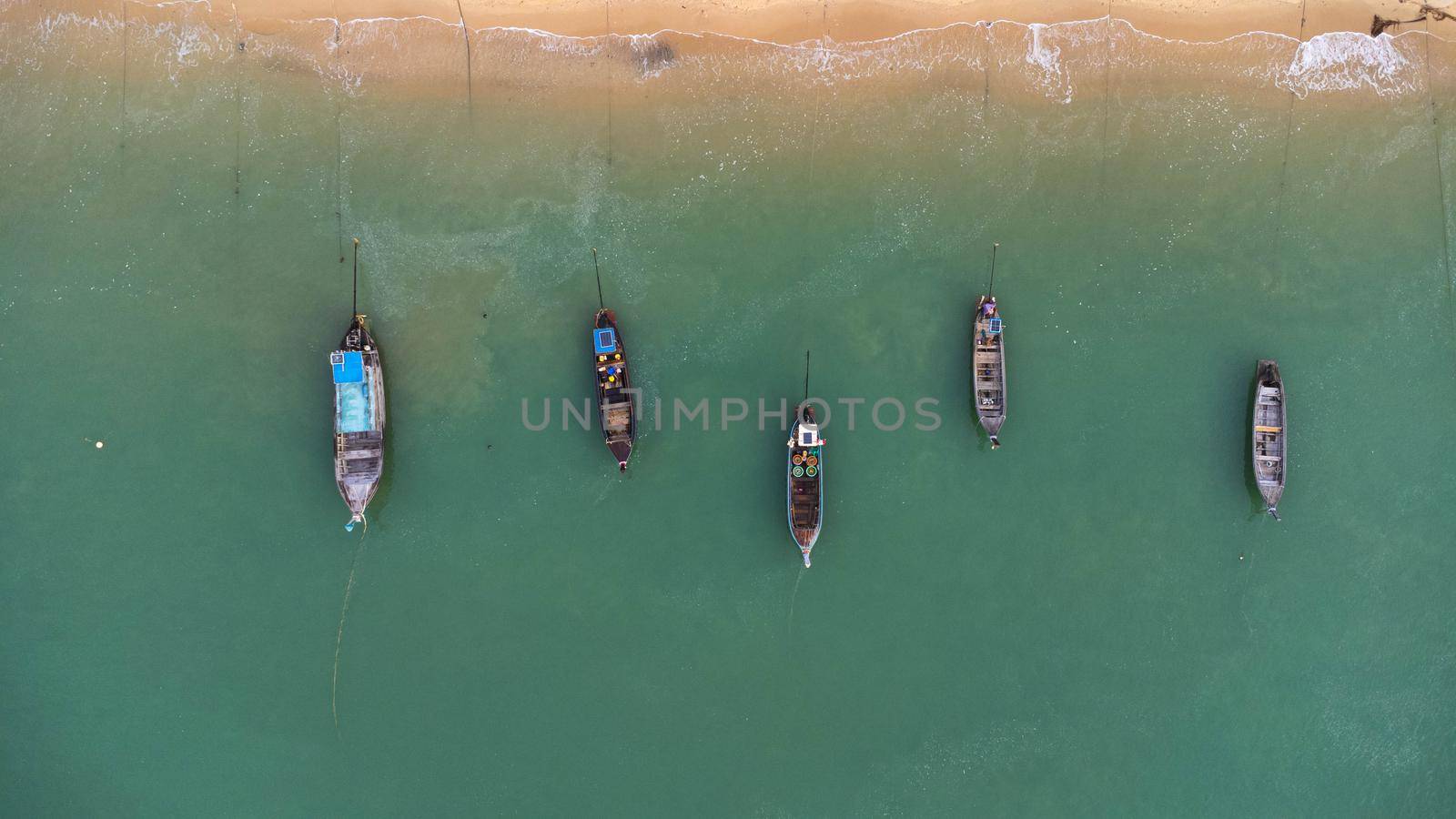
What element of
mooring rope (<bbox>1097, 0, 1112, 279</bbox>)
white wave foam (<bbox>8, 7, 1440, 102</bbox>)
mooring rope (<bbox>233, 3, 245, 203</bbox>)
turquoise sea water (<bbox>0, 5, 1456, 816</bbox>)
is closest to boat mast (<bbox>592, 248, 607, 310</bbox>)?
turquoise sea water (<bbox>0, 5, 1456, 816</bbox>)

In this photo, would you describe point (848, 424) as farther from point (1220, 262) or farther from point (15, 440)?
point (15, 440)

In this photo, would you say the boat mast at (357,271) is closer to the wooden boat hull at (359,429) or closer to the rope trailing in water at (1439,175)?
the wooden boat hull at (359,429)

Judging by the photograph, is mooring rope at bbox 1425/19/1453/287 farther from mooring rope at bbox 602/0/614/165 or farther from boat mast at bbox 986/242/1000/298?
mooring rope at bbox 602/0/614/165

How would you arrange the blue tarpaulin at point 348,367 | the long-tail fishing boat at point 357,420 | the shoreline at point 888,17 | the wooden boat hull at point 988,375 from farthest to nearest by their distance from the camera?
the shoreline at point 888,17 < the wooden boat hull at point 988,375 < the long-tail fishing boat at point 357,420 < the blue tarpaulin at point 348,367

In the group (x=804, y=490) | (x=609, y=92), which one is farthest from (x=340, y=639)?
(x=609, y=92)

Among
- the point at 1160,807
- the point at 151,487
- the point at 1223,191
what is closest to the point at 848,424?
the point at 1223,191

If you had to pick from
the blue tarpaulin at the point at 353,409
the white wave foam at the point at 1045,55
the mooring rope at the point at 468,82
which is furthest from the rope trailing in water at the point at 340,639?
the white wave foam at the point at 1045,55
